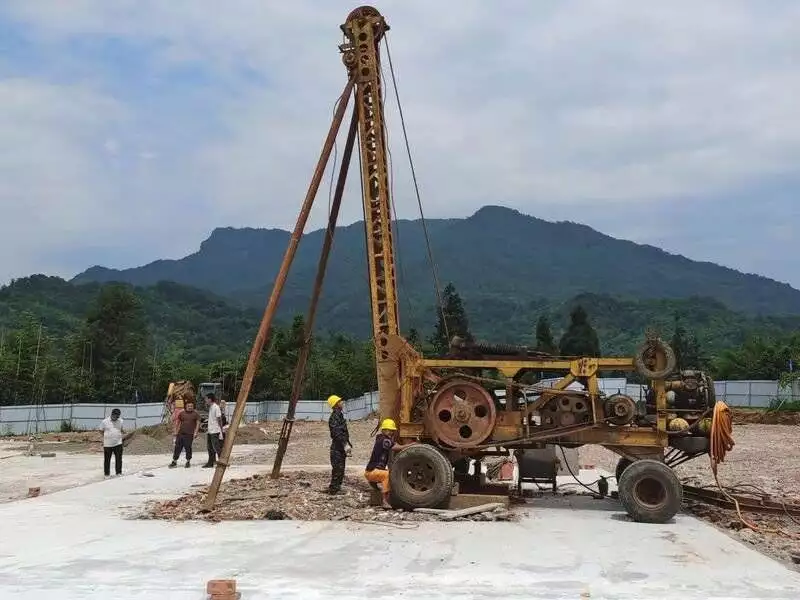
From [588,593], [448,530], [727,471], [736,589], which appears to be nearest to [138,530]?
[448,530]

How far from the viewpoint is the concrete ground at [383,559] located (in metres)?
7.32

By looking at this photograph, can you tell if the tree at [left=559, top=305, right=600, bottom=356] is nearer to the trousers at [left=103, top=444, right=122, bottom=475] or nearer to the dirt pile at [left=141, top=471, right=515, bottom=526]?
the trousers at [left=103, top=444, right=122, bottom=475]

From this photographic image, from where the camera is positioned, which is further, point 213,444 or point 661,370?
point 213,444

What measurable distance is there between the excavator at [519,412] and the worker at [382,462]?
173mm

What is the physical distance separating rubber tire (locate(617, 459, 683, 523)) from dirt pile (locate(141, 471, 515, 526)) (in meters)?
1.66

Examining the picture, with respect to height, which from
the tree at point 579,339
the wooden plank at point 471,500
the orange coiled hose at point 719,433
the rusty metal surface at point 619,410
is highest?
the tree at point 579,339

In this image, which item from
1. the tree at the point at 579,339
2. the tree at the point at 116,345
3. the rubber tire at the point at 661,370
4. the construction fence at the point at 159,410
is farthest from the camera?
the tree at the point at 579,339

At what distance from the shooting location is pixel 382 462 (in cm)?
1205

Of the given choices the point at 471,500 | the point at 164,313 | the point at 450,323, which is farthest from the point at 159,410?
the point at 164,313

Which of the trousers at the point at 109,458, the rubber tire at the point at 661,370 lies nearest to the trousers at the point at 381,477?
Result: the rubber tire at the point at 661,370

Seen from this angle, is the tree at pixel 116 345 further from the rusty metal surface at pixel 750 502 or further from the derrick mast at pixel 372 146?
the rusty metal surface at pixel 750 502

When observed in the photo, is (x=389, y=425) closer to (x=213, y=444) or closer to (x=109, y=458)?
(x=213, y=444)

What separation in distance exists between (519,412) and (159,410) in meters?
27.6

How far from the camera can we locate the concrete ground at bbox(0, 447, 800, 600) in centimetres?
732
